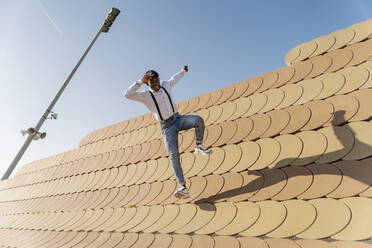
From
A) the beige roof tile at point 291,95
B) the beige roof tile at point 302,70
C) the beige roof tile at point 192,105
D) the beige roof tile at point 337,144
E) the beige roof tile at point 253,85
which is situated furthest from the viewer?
the beige roof tile at point 192,105

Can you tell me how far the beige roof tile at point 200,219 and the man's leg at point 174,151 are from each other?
0.44 m

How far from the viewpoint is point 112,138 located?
6250 mm

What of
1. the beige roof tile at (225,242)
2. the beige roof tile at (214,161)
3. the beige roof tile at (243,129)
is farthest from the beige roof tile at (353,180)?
the beige roof tile at (214,161)

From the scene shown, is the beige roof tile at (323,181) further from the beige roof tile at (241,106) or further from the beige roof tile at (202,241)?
the beige roof tile at (241,106)

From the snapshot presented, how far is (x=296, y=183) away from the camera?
9.23 ft

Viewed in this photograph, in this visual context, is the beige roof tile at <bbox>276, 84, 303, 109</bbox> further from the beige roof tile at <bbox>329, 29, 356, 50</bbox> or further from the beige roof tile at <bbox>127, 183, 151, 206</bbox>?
the beige roof tile at <bbox>127, 183, 151, 206</bbox>

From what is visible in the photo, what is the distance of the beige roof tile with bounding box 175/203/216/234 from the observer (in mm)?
3016

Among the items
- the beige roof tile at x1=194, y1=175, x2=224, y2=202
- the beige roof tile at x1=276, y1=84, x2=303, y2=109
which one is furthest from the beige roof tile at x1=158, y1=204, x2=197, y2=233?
the beige roof tile at x1=276, y1=84, x2=303, y2=109

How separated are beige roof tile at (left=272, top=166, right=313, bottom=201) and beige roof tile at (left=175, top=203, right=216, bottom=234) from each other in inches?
29.6

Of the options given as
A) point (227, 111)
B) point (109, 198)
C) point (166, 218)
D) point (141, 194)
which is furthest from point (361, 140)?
point (109, 198)

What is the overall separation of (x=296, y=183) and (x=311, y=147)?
1.72 ft

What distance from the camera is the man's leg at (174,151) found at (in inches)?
137

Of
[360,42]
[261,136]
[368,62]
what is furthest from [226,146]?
[360,42]

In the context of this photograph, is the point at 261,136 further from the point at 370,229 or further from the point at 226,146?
the point at 370,229
